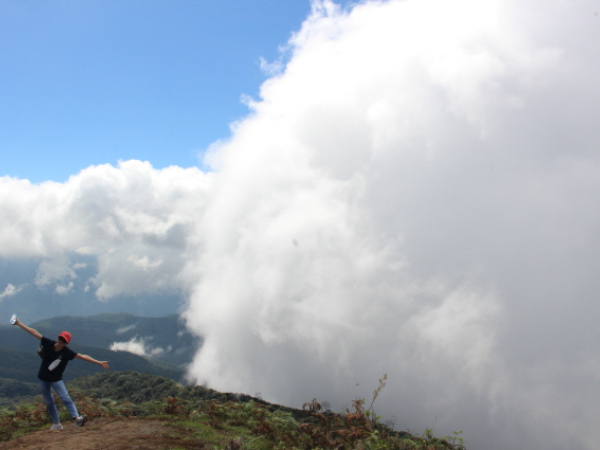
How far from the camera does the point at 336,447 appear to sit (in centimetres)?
1342

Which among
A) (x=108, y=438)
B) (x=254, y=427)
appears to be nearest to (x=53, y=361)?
(x=108, y=438)

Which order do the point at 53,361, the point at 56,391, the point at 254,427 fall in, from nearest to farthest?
the point at 53,361 < the point at 56,391 < the point at 254,427

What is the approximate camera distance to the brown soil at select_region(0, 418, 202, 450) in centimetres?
1195

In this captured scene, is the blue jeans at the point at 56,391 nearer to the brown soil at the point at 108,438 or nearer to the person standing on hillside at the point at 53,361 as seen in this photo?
the person standing on hillside at the point at 53,361

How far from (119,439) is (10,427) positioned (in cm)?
554

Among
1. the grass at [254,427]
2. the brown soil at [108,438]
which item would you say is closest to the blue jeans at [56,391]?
the brown soil at [108,438]

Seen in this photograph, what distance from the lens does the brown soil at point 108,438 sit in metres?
11.9

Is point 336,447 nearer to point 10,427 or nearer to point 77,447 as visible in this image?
point 77,447

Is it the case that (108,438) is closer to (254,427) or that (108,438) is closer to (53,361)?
(53,361)

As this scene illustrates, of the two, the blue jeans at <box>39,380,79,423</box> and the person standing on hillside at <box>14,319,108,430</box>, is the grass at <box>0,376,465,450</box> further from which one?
the person standing on hillside at <box>14,319,108,430</box>

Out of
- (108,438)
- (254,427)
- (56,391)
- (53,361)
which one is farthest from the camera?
(254,427)

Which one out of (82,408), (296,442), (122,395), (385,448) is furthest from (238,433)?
(122,395)

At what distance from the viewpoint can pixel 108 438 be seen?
1288 centimetres

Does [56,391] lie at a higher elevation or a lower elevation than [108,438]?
higher
